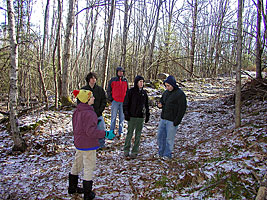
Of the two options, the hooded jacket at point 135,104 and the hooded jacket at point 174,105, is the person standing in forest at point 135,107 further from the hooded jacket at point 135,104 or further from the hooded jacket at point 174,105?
the hooded jacket at point 174,105

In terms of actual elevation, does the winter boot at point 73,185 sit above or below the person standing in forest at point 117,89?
below

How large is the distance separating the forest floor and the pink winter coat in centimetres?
100

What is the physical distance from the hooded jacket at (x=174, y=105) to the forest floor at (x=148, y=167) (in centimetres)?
103

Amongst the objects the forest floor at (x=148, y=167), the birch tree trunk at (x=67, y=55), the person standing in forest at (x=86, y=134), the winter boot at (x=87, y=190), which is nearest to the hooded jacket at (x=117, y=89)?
the forest floor at (x=148, y=167)

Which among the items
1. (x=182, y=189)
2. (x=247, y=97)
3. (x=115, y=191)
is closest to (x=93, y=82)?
(x=115, y=191)

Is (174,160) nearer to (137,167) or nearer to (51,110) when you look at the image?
(137,167)

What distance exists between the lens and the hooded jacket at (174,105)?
13.4 ft

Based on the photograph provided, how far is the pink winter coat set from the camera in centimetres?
280

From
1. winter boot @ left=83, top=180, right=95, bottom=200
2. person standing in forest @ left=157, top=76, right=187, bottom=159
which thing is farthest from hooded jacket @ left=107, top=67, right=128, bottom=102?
winter boot @ left=83, top=180, right=95, bottom=200

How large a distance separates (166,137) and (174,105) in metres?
0.82

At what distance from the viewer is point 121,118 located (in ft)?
19.3

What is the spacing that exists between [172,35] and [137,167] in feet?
49.5

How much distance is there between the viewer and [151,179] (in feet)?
11.6

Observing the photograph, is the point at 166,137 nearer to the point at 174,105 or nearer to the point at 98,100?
the point at 174,105
